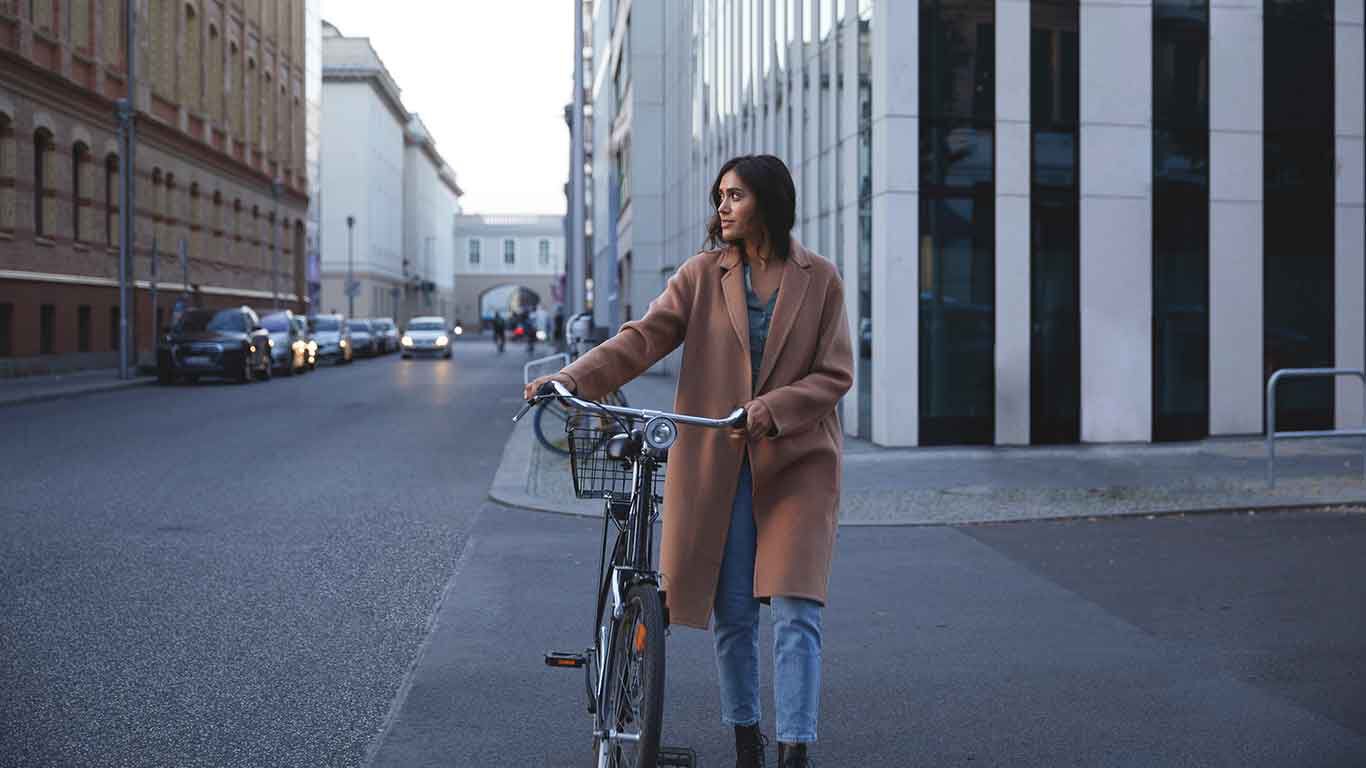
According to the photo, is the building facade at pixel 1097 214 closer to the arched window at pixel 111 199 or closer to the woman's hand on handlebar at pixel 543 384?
the woman's hand on handlebar at pixel 543 384

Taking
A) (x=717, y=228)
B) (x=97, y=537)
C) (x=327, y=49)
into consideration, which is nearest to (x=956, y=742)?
(x=717, y=228)

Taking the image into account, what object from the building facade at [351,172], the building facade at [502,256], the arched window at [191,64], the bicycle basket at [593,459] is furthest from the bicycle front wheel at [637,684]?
the building facade at [502,256]

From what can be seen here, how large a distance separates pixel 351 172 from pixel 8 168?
5691cm

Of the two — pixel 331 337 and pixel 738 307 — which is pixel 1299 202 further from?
pixel 331 337

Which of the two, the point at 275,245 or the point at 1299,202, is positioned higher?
the point at 275,245

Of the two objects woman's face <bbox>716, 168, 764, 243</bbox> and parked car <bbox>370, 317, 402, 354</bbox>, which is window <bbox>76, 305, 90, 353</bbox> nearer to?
parked car <bbox>370, 317, 402, 354</bbox>

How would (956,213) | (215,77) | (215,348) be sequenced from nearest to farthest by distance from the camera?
(956,213), (215,348), (215,77)

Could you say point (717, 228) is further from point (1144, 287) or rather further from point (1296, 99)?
point (1296, 99)

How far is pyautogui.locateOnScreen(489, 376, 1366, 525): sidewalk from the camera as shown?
1069 centimetres

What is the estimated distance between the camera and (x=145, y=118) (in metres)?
40.7

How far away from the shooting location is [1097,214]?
15.8 metres

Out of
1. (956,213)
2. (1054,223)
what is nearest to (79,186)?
(956,213)

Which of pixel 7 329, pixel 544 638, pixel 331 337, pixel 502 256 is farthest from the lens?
pixel 502 256

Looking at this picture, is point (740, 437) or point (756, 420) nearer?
point (756, 420)
